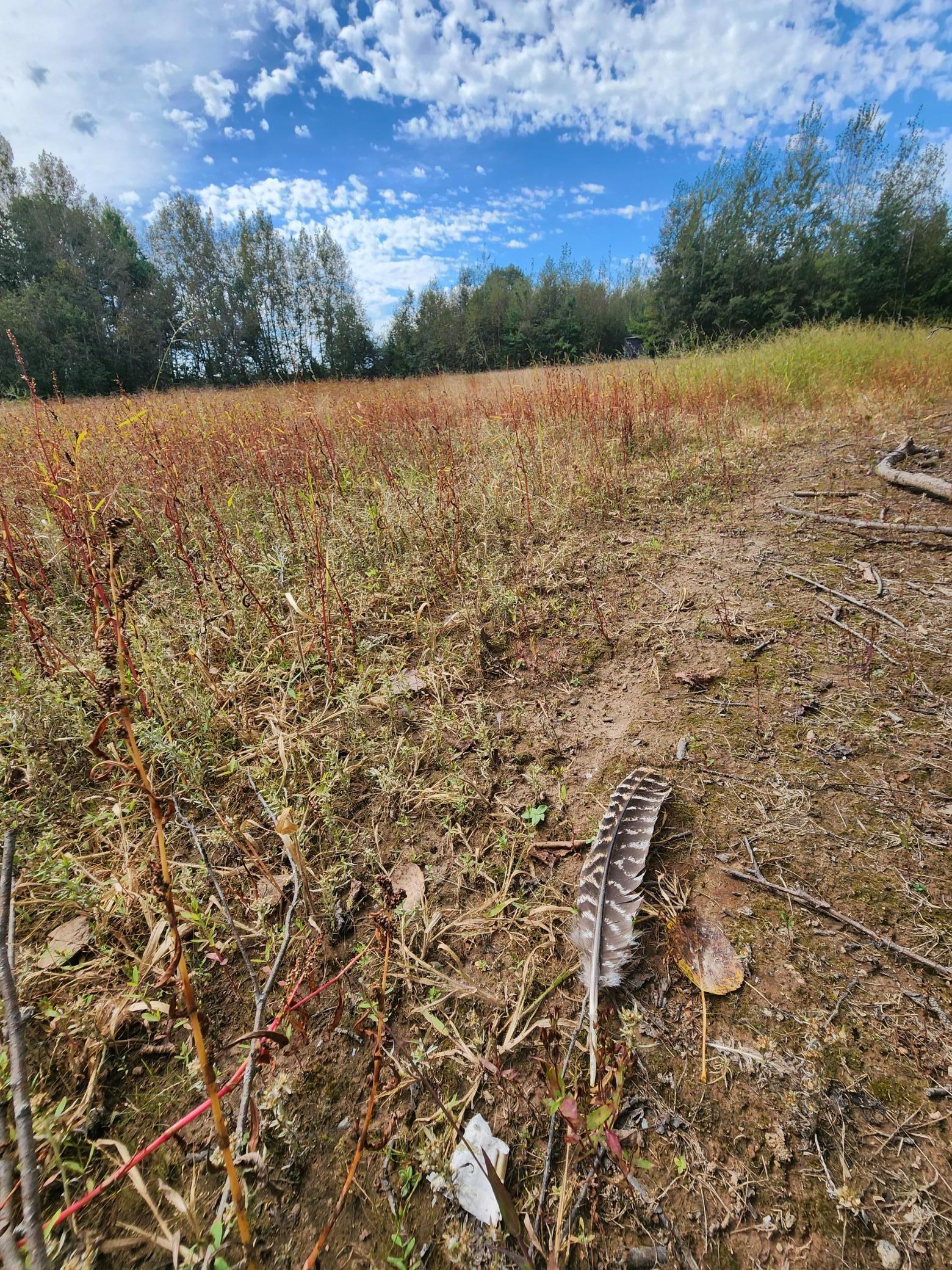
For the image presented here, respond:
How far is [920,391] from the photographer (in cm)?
566

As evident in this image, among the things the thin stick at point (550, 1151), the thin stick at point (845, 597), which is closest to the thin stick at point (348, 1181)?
the thin stick at point (550, 1151)

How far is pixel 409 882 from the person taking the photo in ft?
4.73

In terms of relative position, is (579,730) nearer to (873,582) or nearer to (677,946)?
(677,946)

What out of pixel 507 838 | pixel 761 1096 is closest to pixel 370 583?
pixel 507 838

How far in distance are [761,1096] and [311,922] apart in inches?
40.9

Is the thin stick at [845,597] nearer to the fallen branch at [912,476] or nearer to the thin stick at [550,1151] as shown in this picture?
the fallen branch at [912,476]

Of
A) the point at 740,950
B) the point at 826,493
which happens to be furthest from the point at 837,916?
the point at 826,493

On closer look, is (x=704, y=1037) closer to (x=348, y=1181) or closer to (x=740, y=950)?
(x=740, y=950)

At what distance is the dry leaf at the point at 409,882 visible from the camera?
1.39m

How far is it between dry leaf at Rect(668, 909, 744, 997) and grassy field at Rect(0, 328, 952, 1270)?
29 millimetres

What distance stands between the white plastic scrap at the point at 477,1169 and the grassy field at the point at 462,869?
21 millimetres

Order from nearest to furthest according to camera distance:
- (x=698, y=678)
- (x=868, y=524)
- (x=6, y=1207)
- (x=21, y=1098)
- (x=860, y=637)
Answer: (x=21, y=1098) < (x=6, y=1207) < (x=698, y=678) < (x=860, y=637) < (x=868, y=524)

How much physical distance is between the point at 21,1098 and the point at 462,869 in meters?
0.98

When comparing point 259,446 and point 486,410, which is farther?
point 486,410
